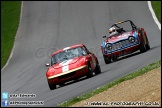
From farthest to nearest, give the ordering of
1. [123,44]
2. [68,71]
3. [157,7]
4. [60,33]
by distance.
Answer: [157,7] → [60,33] → [123,44] → [68,71]

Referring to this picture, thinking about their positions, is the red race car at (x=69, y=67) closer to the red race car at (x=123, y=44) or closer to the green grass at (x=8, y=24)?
the red race car at (x=123, y=44)

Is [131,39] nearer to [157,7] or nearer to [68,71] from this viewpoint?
[68,71]

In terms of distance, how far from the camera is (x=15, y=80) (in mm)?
24344

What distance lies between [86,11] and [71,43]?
28.1ft

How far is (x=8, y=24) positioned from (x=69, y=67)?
80.5 feet

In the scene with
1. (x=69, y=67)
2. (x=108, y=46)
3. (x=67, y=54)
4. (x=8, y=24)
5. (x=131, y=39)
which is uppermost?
(x=8, y=24)

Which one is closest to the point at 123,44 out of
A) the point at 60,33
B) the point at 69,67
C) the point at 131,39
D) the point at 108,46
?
the point at 131,39

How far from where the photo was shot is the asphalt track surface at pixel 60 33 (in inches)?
868

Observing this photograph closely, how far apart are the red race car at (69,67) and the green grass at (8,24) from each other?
13140 millimetres

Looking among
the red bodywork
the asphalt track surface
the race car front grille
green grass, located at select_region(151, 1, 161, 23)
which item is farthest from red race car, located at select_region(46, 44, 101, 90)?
green grass, located at select_region(151, 1, 161, 23)

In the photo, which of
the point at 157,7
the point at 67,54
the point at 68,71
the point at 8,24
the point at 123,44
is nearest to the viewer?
the point at 68,71

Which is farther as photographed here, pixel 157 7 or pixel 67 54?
pixel 157 7

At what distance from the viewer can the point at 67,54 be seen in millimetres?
19000

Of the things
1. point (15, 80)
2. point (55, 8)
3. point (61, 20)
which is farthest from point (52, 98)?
point (55, 8)
